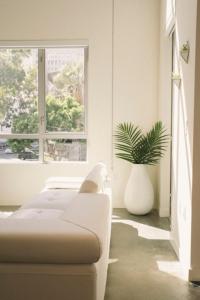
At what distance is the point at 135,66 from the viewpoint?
4.86m

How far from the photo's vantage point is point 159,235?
12.3 feet

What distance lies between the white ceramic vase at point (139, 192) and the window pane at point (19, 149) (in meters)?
1.62

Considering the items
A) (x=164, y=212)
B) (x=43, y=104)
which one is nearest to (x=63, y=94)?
(x=43, y=104)

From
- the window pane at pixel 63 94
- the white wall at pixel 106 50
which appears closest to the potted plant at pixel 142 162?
the white wall at pixel 106 50

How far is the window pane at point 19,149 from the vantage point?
5.14 metres

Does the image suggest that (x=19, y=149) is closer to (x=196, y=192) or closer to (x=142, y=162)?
(x=142, y=162)

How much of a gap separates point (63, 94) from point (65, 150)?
87 centimetres

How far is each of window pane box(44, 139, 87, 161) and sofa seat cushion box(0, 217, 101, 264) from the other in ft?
11.3

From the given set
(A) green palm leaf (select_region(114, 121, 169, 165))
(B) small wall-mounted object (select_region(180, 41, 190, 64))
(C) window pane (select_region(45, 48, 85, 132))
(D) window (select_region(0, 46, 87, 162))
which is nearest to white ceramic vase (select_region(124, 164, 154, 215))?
(A) green palm leaf (select_region(114, 121, 169, 165))

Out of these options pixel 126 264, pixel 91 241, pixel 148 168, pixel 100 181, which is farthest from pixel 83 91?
pixel 91 241

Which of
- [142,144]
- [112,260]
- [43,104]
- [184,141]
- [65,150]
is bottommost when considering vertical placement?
[112,260]

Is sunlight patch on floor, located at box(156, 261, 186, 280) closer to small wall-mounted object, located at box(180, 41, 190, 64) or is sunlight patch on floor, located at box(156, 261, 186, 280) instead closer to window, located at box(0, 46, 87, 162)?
small wall-mounted object, located at box(180, 41, 190, 64)

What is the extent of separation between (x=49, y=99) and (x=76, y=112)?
0.47 metres

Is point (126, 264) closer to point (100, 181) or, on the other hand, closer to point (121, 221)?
point (100, 181)
